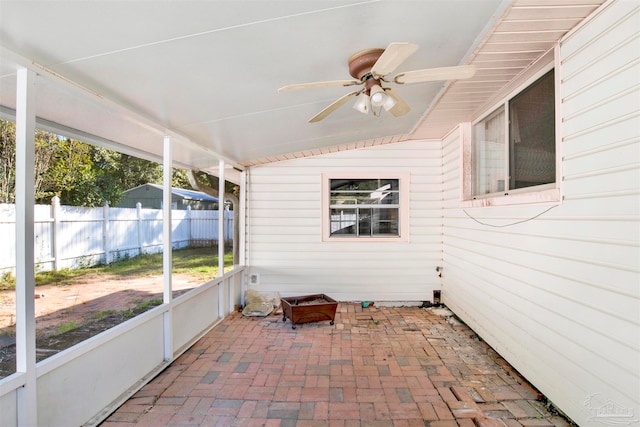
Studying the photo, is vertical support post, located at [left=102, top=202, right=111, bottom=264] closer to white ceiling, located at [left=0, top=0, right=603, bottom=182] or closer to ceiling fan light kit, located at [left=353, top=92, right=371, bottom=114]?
white ceiling, located at [left=0, top=0, right=603, bottom=182]

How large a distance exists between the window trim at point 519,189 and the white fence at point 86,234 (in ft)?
11.7

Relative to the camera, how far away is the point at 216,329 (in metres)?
4.09

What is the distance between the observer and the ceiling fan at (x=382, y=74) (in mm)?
1754

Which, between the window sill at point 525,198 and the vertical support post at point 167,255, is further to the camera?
the vertical support post at point 167,255

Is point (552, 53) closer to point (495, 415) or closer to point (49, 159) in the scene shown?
point (495, 415)

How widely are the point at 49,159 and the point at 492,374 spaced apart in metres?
4.19

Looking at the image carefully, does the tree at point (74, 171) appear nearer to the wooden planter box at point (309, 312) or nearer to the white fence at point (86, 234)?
the white fence at point (86, 234)

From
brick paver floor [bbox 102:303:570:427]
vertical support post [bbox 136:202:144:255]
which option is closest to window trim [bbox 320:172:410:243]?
brick paver floor [bbox 102:303:570:427]

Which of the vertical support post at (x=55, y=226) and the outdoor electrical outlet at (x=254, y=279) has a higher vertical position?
→ the vertical support post at (x=55, y=226)

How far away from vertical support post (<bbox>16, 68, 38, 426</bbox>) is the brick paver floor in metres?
0.69

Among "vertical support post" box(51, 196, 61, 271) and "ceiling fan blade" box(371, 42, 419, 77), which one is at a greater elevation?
"ceiling fan blade" box(371, 42, 419, 77)

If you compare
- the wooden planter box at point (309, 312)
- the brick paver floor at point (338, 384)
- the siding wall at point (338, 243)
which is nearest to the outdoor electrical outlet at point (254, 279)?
the siding wall at point (338, 243)

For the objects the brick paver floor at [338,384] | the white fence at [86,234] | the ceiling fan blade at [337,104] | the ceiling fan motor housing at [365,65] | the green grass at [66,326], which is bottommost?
the brick paver floor at [338,384]

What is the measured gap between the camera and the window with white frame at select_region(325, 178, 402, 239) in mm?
5223
